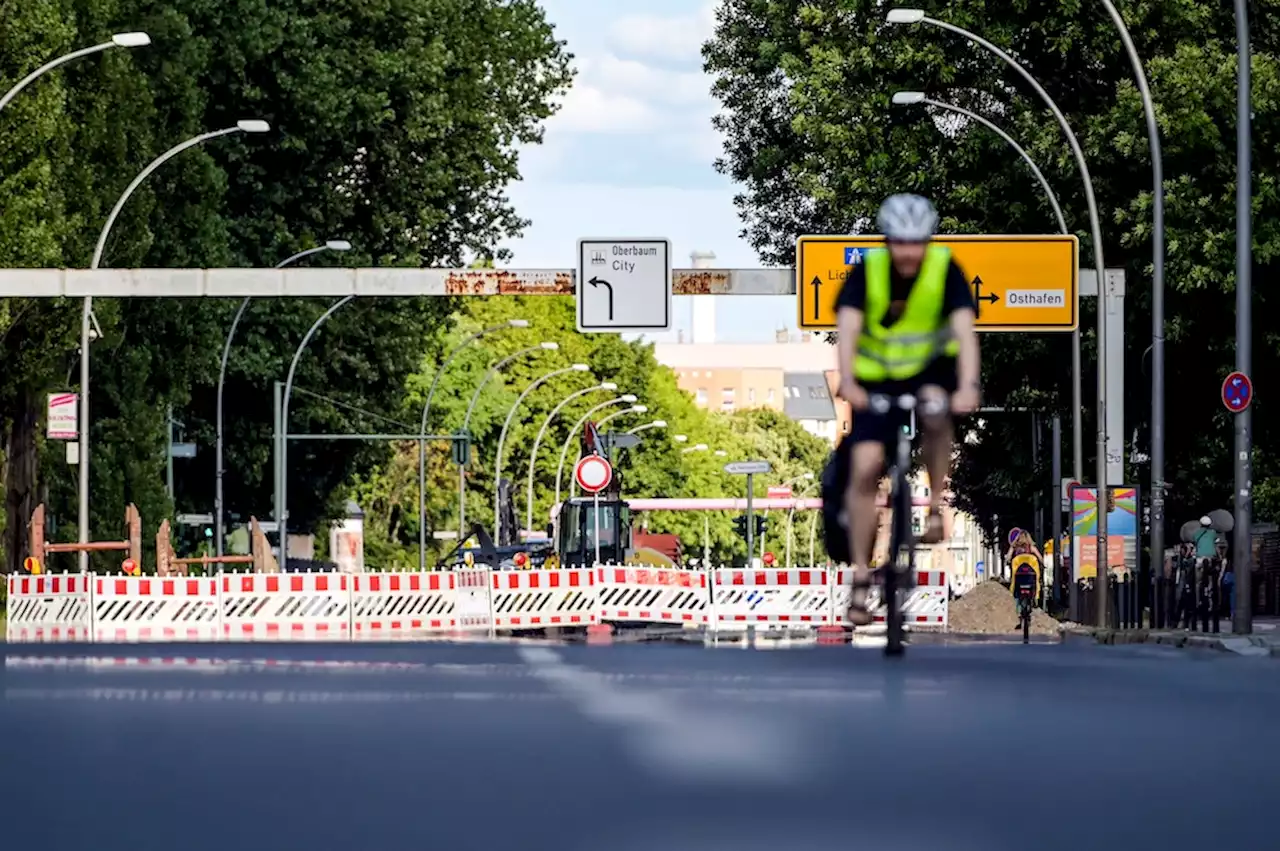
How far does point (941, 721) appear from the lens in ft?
36.3

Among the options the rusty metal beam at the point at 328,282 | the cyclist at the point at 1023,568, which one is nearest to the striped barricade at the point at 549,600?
the rusty metal beam at the point at 328,282

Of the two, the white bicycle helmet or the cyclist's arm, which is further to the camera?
the cyclist's arm

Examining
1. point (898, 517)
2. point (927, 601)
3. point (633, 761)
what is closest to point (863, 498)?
point (898, 517)

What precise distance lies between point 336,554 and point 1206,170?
58208mm

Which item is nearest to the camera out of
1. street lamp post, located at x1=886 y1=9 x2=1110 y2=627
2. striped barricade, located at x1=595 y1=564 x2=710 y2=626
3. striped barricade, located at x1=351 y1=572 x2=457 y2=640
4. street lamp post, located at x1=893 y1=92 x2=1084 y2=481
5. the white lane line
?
the white lane line

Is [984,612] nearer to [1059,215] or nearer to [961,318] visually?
[1059,215]

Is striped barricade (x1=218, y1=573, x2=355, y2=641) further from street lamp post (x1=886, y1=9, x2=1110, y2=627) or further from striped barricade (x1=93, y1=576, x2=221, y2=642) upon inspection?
street lamp post (x1=886, y1=9, x2=1110, y2=627)

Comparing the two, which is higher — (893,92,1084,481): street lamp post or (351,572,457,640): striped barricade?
(893,92,1084,481): street lamp post

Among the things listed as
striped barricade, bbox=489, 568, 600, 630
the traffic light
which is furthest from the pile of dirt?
the traffic light

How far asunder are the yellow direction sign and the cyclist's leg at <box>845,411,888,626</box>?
29030 mm

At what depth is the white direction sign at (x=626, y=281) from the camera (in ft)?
145

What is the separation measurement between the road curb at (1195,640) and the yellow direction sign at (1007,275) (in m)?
6.04

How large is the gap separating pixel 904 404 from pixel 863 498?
71 cm

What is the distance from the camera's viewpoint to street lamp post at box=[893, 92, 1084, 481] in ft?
150
